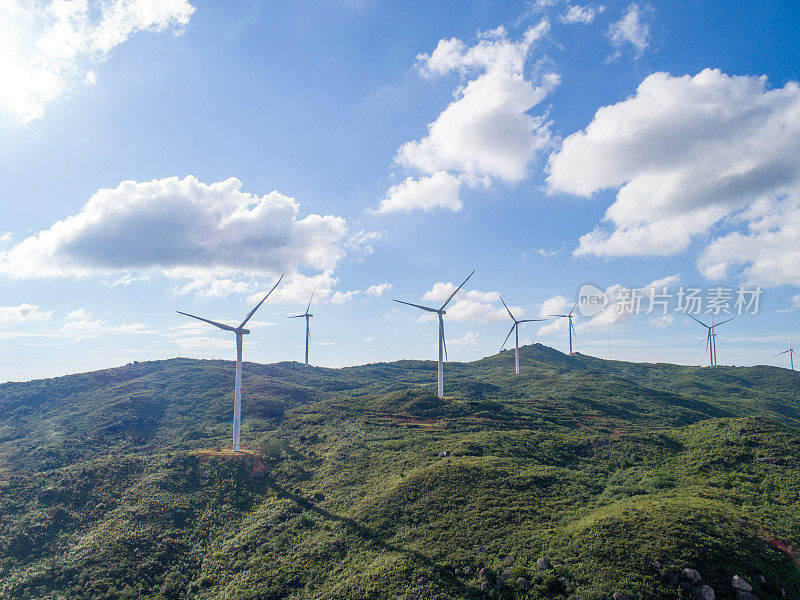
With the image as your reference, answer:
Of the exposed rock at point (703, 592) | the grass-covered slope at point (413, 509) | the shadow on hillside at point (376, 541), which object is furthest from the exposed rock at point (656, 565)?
the shadow on hillside at point (376, 541)

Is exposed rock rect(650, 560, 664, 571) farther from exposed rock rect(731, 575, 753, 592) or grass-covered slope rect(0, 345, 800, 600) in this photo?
exposed rock rect(731, 575, 753, 592)

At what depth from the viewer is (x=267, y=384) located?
140 m

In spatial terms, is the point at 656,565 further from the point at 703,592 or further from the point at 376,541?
the point at 376,541

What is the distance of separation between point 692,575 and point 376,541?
26.7 m

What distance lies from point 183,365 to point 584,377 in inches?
6498

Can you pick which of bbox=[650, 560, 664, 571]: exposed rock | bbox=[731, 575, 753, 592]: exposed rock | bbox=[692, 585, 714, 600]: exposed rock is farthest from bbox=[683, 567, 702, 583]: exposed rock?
bbox=[731, 575, 753, 592]: exposed rock

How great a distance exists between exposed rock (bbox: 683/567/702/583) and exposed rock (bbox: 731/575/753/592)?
2.27 m

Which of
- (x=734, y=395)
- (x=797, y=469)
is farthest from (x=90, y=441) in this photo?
(x=734, y=395)

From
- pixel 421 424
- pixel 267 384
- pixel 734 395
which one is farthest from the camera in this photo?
pixel 734 395

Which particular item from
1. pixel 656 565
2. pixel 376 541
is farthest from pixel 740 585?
pixel 376 541

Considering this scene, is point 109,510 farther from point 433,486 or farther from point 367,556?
point 433,486

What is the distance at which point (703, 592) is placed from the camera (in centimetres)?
2783

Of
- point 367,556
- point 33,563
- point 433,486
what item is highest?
point 433,486

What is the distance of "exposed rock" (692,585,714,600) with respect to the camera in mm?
27547
